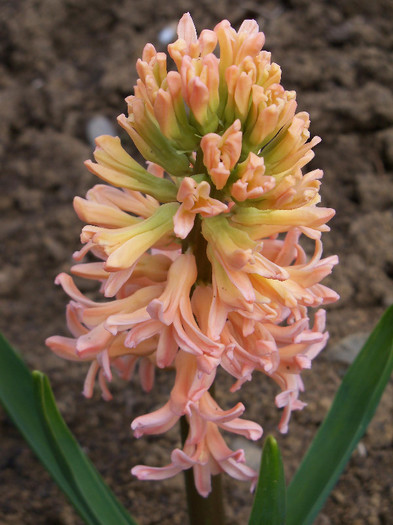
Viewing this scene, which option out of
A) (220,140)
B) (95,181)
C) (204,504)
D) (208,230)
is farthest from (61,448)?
(95,181)

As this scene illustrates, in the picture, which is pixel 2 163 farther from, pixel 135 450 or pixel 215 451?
pixel 215 451

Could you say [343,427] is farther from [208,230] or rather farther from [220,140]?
[220,140]

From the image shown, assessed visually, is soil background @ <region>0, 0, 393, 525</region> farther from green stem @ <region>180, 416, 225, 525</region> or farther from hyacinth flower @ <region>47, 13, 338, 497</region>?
hyacinth flower @ <region>47, 13, 338, 497</region>

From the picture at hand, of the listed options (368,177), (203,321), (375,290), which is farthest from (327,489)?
(368,177)

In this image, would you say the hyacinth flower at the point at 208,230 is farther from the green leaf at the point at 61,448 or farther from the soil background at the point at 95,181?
the soil background at the point at 95,181

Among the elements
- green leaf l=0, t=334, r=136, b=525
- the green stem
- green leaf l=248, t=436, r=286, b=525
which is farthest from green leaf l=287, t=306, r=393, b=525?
green leaf l=0, t=334, r=136, b=525
